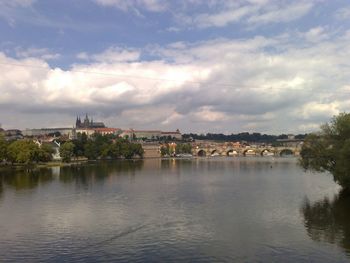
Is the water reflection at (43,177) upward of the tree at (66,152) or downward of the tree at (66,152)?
downward

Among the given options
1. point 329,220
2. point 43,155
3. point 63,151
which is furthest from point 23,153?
point 329,220

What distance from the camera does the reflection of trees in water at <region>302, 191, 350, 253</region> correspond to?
29.6 m

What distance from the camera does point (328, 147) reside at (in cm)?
5062

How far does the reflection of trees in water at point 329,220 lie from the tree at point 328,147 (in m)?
3.56

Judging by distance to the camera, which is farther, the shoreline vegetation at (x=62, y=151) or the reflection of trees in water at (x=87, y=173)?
the shoreline vegetation at (x=62, y=151)

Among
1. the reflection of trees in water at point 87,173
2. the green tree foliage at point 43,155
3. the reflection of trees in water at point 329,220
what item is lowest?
the reflection of trees in water at point 329,220

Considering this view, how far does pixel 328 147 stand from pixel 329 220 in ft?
54.3

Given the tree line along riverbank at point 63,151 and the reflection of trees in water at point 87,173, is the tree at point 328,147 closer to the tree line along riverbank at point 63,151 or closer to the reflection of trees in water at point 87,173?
the reflection of trees in water at point 87,173

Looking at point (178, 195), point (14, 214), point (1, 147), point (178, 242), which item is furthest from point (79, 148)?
point (178, 242)

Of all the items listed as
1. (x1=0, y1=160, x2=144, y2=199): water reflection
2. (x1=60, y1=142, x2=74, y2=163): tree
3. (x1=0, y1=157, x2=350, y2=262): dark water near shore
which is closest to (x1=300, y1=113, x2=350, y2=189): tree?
(x1=0, y1=157, x2=350, y2=262): dark water near shore

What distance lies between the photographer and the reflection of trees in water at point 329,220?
97.0 feet

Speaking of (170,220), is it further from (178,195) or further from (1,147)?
(1,147)

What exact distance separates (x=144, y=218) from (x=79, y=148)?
129929mm

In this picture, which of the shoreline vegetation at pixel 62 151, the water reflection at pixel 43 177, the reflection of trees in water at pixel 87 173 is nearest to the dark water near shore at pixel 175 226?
the water reflection at pixel 43 177
